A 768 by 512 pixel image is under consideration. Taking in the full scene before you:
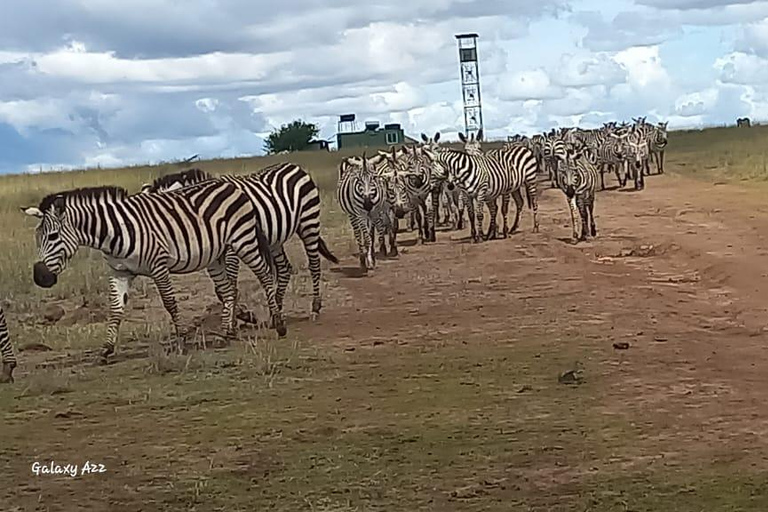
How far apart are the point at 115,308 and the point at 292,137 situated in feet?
198

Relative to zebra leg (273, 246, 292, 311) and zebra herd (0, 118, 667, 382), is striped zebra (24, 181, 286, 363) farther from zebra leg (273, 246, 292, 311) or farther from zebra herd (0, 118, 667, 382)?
zebra leg (273, 246, 292, 311)

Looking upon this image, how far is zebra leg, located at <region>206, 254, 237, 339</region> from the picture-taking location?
10.6 metres

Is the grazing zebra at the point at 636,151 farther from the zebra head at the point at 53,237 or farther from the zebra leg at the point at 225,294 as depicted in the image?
the zebra head at the point at 53,237

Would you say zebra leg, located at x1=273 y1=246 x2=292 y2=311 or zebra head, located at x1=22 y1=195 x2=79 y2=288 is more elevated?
zebra head, located at x1=22 y1=195 x2=79 y2=288

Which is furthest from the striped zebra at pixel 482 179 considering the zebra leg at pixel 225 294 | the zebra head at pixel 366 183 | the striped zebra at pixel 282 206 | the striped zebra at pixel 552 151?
the zebra leg at pixel 225 294

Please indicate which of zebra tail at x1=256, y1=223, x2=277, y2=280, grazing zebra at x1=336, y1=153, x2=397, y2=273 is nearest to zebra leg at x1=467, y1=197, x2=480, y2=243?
grazing zebra at x1=336, y1=153, x2=397, y2=273

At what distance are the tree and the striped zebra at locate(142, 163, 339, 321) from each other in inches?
2192

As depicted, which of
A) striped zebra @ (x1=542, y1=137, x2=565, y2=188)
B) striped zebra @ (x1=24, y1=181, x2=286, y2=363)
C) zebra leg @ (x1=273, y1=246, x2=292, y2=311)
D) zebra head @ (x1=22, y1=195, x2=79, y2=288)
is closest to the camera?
zebra head @ (x1=22, y1=195, x2=79, y2=288)

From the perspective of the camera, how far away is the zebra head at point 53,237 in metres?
9.27

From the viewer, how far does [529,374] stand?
8414 millimetres

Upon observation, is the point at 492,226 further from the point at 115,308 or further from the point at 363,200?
the point at 115,308

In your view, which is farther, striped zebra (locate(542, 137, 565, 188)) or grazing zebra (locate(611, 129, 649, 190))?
grazing zebra (locate(611, 129, 649, 190))

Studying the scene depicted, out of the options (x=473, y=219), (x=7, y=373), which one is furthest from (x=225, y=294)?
(x=473, y=219)

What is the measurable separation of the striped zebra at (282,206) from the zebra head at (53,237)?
208cm
